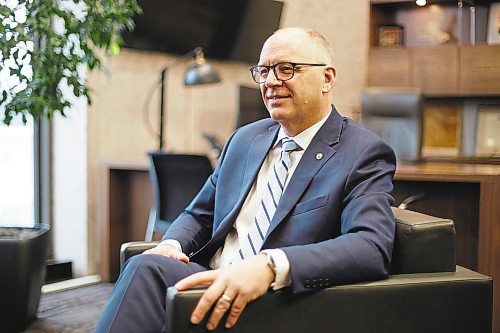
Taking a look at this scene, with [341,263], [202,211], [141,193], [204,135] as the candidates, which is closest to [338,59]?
[204,135]

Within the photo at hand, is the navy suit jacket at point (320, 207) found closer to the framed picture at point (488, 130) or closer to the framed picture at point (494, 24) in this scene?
the framed picture at point (488, 130)

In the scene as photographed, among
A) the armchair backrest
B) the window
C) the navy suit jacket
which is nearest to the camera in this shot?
the navy suit jacket

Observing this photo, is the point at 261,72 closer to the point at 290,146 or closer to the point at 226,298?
the point at 290,146

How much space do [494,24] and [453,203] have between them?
2.92 meters

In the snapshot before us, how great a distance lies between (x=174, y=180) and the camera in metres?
3.56

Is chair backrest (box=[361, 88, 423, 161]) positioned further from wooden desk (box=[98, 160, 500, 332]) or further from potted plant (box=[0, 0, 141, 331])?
potted plant (box=[0, 0, 141, 331])

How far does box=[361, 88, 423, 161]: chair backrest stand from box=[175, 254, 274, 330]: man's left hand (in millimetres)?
3303

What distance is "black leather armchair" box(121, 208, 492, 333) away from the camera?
147 cm

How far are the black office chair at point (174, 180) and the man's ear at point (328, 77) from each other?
154 cm

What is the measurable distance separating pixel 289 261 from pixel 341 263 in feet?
0.42

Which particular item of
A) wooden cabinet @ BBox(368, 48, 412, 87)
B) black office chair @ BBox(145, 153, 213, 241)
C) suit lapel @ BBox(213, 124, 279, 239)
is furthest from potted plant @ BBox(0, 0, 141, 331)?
wooden cabinet @ BBox(368, 48, 412, 87)

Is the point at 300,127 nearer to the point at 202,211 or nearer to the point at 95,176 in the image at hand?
the point at 202,211

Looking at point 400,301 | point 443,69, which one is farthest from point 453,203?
point 443,69

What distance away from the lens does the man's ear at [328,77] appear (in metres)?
1.92
